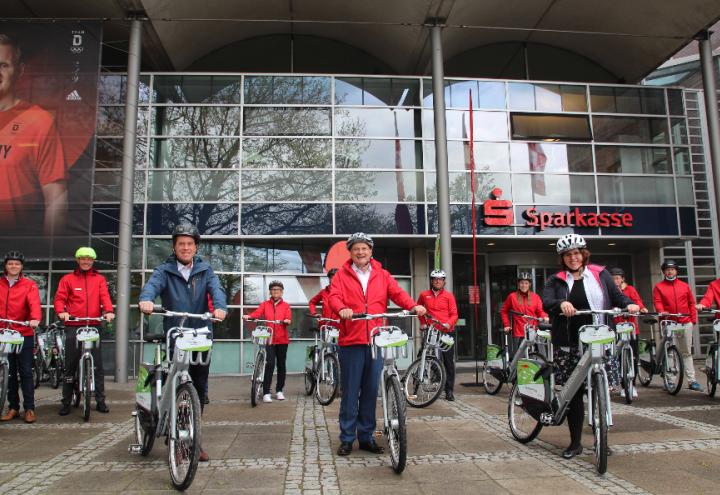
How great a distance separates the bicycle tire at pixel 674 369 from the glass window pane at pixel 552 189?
20.4 feet

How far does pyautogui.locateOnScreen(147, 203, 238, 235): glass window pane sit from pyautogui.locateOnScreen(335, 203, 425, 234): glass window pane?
2532 millimetres

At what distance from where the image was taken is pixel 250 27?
15391 mm

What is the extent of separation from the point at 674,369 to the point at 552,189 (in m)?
6.68

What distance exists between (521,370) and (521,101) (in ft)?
36.5

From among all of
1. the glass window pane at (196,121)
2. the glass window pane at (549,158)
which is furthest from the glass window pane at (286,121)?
the glass window pane at (549,158)

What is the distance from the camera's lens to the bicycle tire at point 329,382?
7.96m

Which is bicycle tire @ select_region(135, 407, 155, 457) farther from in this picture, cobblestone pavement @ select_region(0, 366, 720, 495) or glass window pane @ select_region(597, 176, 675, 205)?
glass window pane @ select_region(597, 176, 675, 205)

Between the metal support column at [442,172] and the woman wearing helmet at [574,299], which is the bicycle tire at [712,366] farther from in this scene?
the metal support column at [442,172]

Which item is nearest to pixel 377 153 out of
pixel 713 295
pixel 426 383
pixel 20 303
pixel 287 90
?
pixel 287 90

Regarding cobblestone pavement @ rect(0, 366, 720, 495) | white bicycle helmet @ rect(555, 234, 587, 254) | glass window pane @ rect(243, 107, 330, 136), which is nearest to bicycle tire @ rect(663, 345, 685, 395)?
cobblestone pavement @ rect(0, 366, 720, 495)

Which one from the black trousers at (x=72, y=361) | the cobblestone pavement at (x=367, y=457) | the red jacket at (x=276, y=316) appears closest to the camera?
the cobblestone pavement at (x=367, y=457)

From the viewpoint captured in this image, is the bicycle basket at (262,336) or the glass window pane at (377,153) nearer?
the bicycle basket at (262,336)

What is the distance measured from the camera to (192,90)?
14148 millimetres

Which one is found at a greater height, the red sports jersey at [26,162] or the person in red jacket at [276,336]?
the red sports jersey at [26,162]
